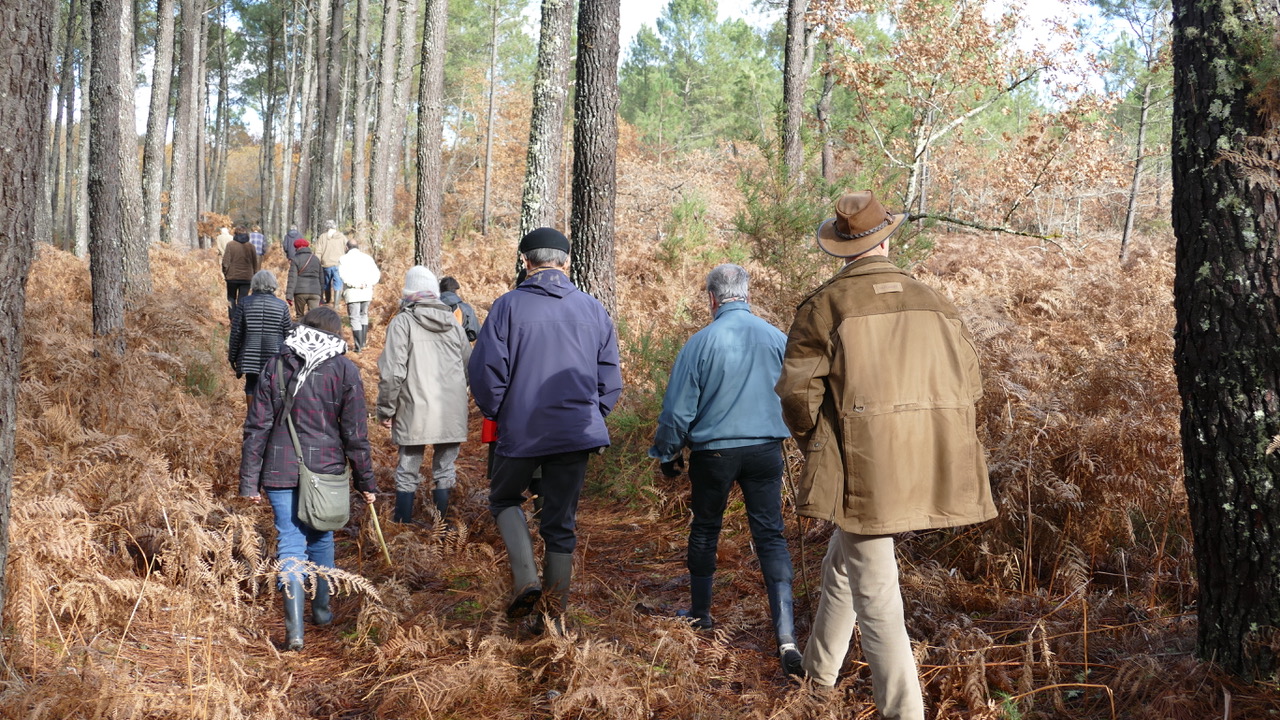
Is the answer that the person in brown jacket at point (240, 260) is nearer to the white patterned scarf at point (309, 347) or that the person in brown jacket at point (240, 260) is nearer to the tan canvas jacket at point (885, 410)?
the white patterned scarf at point (309, 347)

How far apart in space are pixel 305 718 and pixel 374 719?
0.97 feet

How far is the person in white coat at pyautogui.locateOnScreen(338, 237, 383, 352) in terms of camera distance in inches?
544

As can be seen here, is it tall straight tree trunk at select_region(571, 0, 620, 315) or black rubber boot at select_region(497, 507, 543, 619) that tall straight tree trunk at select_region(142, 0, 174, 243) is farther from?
black rubber boot at select_region(497, 507, 543, 619)

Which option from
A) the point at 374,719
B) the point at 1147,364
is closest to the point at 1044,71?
the point at 1147,364

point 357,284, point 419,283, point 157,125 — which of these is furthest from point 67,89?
point 419,283

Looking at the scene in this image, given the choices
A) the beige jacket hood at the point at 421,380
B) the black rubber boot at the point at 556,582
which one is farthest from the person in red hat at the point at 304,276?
the black rubber boot at the point at 556,582

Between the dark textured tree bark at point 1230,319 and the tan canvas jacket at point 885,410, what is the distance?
875 mm

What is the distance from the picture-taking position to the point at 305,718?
12.6ft

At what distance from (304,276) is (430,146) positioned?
362cm

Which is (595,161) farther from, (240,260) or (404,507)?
(240,260)

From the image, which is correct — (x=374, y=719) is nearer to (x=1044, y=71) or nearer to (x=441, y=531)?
(x=441, y=531)

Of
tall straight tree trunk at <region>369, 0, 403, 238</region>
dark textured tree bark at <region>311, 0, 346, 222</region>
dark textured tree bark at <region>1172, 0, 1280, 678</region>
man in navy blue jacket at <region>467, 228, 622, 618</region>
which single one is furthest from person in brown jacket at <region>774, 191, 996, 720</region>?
dark textured tree bark at <region>311, 0, 346, 222</region>

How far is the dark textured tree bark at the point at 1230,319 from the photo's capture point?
10.5ft

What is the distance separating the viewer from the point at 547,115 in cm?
988
